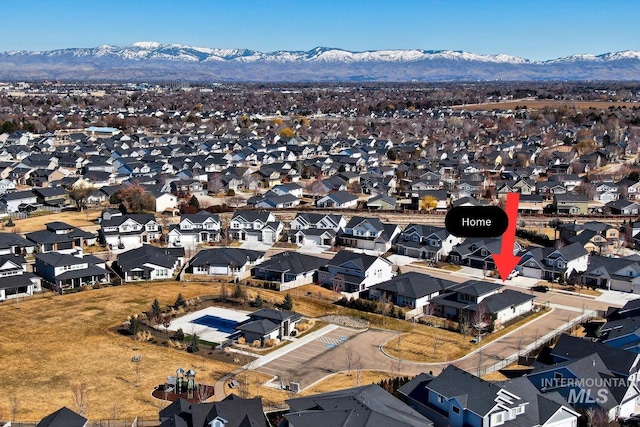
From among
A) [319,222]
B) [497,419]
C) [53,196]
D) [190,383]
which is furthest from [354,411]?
[53,196]

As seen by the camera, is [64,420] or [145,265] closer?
[64,420]

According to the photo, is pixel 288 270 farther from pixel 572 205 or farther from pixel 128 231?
pixel 572 205

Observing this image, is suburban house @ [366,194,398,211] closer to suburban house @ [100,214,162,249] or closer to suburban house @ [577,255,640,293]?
suburban house @ [100,214,162,249]

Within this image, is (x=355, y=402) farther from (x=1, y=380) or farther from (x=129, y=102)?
(x=129, y=102)

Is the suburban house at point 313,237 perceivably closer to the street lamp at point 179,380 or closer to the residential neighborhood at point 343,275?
the residential neighborhood at point 343,275

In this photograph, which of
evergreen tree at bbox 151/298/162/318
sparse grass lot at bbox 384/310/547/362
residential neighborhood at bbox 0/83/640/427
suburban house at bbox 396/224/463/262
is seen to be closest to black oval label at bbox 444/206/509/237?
residential neighborhood at bbox 0/83/640/427

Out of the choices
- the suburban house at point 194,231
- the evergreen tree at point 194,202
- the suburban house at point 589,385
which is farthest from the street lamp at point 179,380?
the evergreen tree at point 194,202
